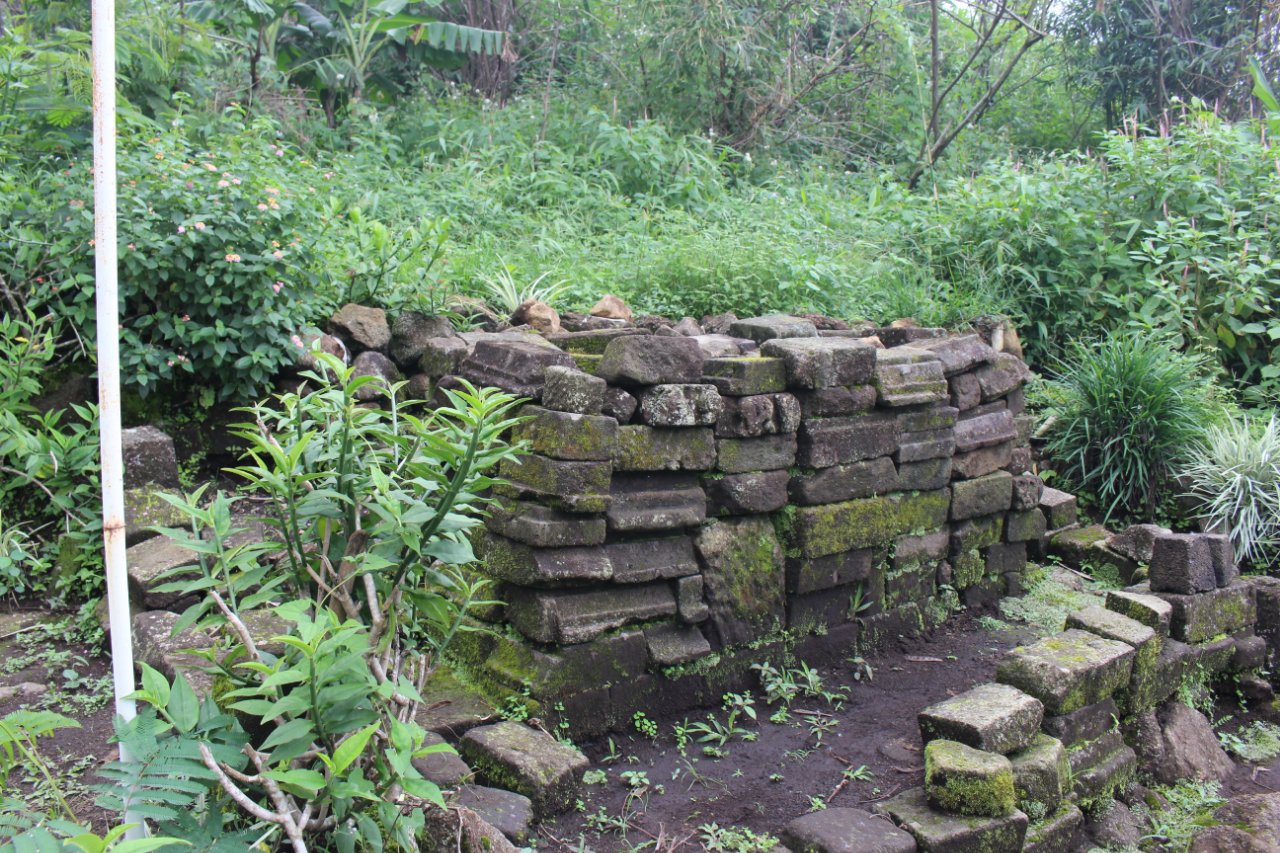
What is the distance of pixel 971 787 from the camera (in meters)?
2.80

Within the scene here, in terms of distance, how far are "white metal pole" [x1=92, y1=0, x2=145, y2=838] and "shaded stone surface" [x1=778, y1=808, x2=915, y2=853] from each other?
1.75m

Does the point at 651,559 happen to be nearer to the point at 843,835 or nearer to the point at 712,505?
the point at 712,505

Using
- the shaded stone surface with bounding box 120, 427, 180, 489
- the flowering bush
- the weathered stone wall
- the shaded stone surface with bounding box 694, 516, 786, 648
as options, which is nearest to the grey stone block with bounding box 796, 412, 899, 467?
the weathered stone wall

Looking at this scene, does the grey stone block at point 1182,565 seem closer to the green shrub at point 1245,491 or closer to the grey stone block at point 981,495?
the grey stone block at point 981,495

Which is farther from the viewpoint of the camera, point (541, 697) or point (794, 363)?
point (794, 363)

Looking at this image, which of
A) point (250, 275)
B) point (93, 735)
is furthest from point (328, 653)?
point (250, 275)

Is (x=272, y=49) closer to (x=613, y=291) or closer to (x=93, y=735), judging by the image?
(x=613, y=291)

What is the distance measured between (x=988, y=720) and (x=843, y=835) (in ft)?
2.40

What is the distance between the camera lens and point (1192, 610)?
405cm

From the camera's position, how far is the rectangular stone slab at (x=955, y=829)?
2703 millimetres

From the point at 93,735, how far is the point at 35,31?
619 cm

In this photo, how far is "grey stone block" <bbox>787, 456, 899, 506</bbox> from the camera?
394 cm

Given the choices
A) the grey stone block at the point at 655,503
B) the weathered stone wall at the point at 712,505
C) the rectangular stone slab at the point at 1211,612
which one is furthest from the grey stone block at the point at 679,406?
the rectangular stone slab at the point at 1211,612

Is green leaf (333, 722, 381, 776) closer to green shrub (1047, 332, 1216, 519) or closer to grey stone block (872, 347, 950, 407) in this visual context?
grey stone block (872, 347, 950, 407)
